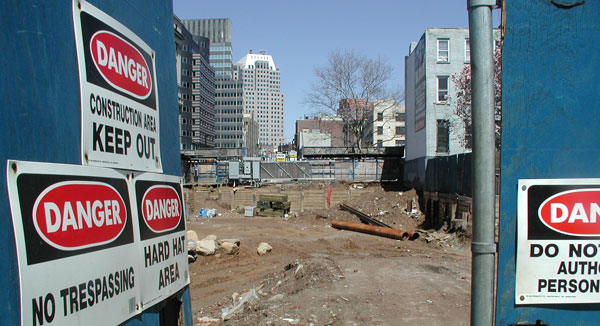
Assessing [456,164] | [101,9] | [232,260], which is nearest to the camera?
[101,9]

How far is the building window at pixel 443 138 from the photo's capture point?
3154 cm

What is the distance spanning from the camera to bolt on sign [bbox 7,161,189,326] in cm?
147

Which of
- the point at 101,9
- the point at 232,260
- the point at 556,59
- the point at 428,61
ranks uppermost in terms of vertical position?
the point at 428,61

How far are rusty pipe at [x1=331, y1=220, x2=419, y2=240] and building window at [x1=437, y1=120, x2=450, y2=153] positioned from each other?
459 inches

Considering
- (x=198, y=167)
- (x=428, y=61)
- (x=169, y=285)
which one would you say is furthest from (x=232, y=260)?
(x=198, y=167)

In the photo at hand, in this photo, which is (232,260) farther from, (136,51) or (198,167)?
(198,167)

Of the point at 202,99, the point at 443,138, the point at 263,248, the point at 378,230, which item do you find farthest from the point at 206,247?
the point at 202,99

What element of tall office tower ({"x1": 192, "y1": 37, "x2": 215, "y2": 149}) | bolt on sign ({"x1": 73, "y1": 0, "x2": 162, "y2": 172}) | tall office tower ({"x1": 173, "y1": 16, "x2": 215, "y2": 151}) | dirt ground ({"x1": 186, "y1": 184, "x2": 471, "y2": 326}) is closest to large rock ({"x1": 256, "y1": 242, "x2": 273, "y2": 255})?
dirt ground ({"x1": 186, "y1": 184, "x2": 471, "y2": 326})

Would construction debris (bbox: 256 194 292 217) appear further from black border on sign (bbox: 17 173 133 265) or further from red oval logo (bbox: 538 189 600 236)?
black border on sign (bbox: 17 173 133 265)

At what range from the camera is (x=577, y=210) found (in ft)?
7.95

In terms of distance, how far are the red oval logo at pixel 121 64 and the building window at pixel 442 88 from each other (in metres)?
31.3

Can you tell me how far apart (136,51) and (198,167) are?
177 ft

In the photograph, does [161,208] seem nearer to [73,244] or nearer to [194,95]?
[73,244]

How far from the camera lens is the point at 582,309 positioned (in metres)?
2.48
